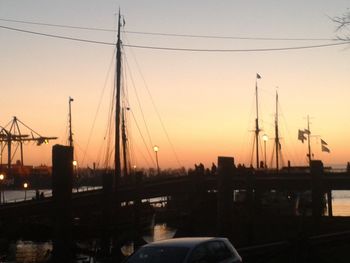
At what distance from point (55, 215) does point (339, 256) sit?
12951 mm

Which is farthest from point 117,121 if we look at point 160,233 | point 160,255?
point 160,255

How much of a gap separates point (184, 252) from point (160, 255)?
0.56 m

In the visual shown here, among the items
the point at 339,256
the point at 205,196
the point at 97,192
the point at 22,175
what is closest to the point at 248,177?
the point at 205,196

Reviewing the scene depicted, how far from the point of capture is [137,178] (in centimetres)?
4881

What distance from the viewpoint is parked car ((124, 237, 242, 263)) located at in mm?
13008

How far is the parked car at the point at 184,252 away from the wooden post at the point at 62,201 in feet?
20.5

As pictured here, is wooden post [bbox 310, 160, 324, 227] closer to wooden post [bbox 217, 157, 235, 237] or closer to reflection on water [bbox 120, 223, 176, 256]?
reflection on water [bbox 120, 223, 176, 256]

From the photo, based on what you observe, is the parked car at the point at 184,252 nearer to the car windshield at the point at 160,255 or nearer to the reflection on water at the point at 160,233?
the car windshield at the point at 160,255

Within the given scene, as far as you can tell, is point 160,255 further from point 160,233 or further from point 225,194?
point 160,233

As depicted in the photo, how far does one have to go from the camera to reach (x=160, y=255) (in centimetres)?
1315

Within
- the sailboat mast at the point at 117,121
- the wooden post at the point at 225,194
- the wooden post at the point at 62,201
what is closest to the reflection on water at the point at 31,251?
the sailboat mast at the point at 117,121

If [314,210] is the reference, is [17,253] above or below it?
below

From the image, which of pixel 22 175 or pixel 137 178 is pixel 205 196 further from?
pixel 22 175

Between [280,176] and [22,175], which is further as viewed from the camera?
[22,175]
